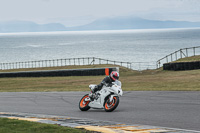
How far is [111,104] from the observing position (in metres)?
11.7

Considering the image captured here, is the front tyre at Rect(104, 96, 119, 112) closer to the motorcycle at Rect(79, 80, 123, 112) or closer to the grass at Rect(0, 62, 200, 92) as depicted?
the motorcycle at Rect(79, 80, 123, 112)

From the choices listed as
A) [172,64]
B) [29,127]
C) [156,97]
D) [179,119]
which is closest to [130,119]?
[179,119]

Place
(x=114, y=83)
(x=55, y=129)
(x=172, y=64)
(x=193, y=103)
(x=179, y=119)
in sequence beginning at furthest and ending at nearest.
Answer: (x=172, y=64) < (x=193, y=103) < (x=114, y=83) < (x=179, y=119) < (x=55, y=129)

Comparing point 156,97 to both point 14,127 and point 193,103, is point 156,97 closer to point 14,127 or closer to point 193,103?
point 193,103

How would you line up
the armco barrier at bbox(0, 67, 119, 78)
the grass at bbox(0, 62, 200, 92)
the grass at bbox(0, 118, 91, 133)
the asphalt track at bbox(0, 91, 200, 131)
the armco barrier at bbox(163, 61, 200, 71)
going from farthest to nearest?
the armco barrier at bbox(0, 67, 119, 78), the armco barrier at bbox(163, 61, 200, 71), the grass at bbox(0, 62, 200, 92), the asphalt track at bbox(0, 91, 200, 131), the grass at bbox(0, 118, 91, 133)

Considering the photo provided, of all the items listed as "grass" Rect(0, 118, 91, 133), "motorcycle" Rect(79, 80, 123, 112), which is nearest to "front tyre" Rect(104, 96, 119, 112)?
"motorcycle" Rect(79, 80, 123, 112)

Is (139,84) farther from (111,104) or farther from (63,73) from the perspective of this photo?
(63,73)

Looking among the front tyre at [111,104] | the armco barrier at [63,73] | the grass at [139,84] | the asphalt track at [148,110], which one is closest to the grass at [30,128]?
the asphalt track at [148,110]

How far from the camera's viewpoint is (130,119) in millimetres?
10055

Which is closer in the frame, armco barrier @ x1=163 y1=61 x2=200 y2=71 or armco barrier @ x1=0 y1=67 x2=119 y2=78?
armco barrier @ x1=163 y1=61 x2=200 y2=71

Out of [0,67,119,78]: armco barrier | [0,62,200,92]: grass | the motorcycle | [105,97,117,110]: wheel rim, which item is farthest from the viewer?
[0,67,119,78]: armco barrier

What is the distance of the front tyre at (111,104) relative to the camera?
11433 millimetres

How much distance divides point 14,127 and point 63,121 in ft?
5.39

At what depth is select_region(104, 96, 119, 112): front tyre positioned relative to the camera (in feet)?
37.5
